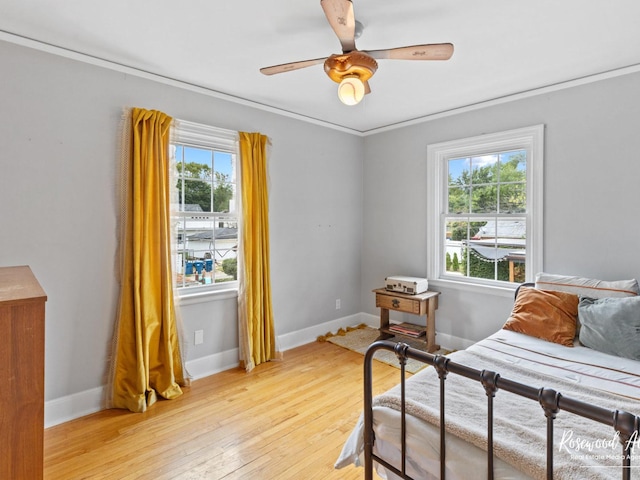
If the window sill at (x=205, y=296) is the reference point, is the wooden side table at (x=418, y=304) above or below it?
below

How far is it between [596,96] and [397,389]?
2.79m

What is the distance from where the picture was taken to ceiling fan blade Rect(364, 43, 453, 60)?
173 centimetres

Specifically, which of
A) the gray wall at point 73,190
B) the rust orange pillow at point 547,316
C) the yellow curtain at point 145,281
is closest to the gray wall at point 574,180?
the rust orange pillow at point 547,316

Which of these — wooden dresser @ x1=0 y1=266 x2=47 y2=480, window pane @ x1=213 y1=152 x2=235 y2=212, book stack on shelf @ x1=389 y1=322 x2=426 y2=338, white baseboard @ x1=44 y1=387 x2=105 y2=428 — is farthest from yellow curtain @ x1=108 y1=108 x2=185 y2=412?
book stack on shelf @ x1=389 y1=322 x2=426 y2=338

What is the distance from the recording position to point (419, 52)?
1777 millimetres

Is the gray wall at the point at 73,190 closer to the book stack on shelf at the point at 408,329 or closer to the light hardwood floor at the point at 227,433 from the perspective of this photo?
the light hardwood floor at the point at 227,433

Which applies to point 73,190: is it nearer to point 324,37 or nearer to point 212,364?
point 212,364

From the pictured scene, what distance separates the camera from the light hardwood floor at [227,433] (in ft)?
6.18

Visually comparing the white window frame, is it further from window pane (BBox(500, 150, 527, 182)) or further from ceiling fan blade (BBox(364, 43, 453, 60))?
window pane (BBox(500, 150, 527, 182))

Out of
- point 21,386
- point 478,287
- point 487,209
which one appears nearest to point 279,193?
point 487,209

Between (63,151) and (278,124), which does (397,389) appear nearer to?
(63,151)

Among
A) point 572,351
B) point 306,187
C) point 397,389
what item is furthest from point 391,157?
point 397,389

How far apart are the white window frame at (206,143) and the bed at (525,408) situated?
1940 mm

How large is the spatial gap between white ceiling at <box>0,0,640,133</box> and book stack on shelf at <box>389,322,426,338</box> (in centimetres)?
234
